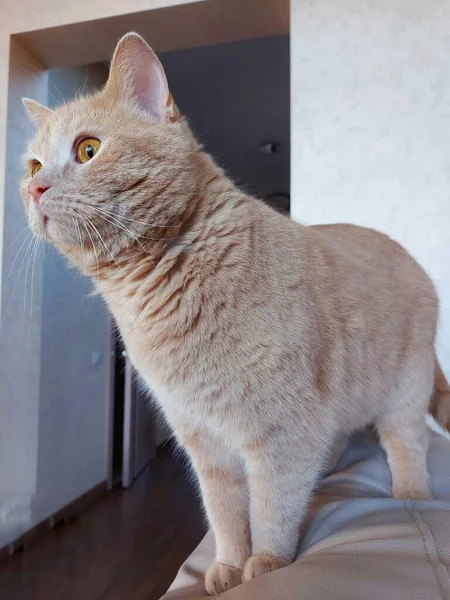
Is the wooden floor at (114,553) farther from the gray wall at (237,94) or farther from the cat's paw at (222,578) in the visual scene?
the gray wall at (237,94)

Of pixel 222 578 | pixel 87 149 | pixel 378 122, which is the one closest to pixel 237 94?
pixel 378 122

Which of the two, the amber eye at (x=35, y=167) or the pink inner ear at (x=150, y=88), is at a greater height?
the pink inner ear at (x=150, y=88)

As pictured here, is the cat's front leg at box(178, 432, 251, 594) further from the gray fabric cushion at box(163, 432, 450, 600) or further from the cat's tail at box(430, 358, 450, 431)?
the cat's tail at box(430, 358, 450, 431)

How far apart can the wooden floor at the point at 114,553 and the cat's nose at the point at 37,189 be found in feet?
4.24

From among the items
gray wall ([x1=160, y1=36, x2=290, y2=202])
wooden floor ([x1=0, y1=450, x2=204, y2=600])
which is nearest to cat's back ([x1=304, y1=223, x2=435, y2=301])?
wooden floor ([x1=0, y1=450, x2=204, y2=600])

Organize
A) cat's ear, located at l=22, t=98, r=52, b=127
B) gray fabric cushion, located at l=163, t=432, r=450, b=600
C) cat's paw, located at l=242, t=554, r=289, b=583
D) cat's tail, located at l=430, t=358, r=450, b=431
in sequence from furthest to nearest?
cat's tail, located at l=430, t=358, r=450, b=431 → cat's ear, located at l=22, t=98, r=52, b=127 → cat's paw, located at l=242, t=554, r=289, b=583 → gray fabric cushion, located at l=163, t=432, r=450, b=600

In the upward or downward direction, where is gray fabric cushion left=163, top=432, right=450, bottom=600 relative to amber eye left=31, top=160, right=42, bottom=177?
downward

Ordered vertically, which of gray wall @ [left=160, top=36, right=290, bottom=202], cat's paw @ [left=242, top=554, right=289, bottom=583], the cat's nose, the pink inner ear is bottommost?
cat's paw @ [left=242, top=554, right=289, bottom=583]

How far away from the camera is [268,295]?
0.75m

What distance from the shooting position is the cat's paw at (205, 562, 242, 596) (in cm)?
74

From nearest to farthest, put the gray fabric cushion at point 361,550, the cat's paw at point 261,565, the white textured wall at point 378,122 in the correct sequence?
the gray fabric cushion at point 361,550 < the cat's paw at point 261,565 < the white textured wall at point 378,122

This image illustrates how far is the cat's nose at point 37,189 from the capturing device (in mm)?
777

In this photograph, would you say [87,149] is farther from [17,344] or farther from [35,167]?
[17,344]

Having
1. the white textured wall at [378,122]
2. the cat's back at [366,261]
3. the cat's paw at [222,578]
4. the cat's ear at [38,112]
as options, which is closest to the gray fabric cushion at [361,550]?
the cat's paw at [222,578]
